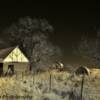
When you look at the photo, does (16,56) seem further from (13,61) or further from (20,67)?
(20,67)

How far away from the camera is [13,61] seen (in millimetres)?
41719

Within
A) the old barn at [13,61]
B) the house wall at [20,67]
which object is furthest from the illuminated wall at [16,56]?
the house wall at [20,67]

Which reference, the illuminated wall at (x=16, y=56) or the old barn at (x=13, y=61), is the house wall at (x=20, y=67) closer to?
the old barn at (x=13, y=61)

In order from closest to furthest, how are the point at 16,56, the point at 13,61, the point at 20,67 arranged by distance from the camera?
the point at 13,61
the point at 20,67
the point at 16,56

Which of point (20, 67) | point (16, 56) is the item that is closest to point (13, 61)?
point (16, 56)

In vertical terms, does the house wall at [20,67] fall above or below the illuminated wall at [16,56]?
below

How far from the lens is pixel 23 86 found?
70.0 ft

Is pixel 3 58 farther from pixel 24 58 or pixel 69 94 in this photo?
pixel 69 94

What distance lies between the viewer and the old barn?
40.8 meters

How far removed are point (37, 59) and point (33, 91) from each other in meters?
24.6

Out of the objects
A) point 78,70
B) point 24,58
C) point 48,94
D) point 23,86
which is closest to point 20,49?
point 24,58

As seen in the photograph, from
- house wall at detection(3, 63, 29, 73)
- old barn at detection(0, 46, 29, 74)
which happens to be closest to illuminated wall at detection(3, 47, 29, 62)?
old barn at detection(0, 46, 29, 74)

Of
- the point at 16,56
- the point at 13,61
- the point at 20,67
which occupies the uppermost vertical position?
the point at 16,56

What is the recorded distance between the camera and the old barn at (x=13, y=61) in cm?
4078
